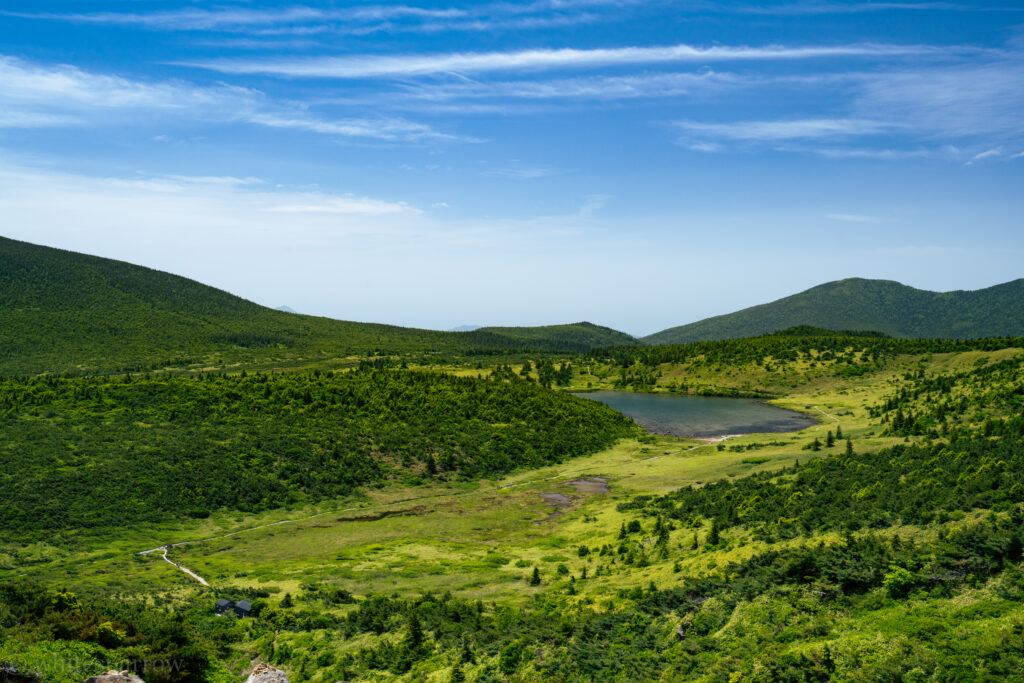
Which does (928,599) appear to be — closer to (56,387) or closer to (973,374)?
(973,374)

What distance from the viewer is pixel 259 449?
180ft

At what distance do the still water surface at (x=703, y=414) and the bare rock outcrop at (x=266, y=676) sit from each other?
2703 inches

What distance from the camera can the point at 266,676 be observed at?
717 inches

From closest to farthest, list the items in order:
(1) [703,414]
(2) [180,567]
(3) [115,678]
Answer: (3) [115,678] → (2) [180,567] → (1) [703,414]

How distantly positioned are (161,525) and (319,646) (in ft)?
83.2

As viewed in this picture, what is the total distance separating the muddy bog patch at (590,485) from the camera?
167 ft

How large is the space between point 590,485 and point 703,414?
48.8 m

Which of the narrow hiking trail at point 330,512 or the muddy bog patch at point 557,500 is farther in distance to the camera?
the muddy bog patch at point 557,500

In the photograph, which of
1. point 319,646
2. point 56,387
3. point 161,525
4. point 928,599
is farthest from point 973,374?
point 56,387

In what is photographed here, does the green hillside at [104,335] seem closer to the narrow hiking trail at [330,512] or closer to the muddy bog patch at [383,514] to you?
the narrow hiking trail at [330,512]

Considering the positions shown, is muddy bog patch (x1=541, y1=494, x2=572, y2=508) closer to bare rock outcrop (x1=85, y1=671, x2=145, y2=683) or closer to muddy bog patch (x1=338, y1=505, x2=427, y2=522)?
muddy bog patch (x1=338, y1=505, x2=427, y2=522)

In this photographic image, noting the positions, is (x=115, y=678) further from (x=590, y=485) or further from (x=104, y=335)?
(x=104, y=335)

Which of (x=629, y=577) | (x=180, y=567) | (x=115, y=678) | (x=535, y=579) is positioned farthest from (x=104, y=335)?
(x=629, y=577)

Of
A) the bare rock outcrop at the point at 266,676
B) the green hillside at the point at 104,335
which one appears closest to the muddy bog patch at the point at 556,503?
the bare rock outcrop at the point at 266,676
